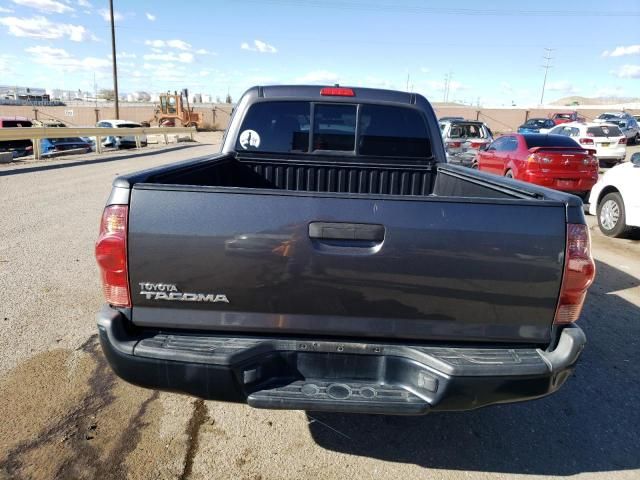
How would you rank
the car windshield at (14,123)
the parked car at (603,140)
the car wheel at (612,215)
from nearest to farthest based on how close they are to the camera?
the car wheel at (612,215)
the parked car at (603,140)
the car windshield at (14,123)

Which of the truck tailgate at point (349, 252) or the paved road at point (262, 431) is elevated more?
the truck tailgate at point (349, 252)

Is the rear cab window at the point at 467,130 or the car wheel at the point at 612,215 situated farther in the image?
the rear cab window at the point at 467,130

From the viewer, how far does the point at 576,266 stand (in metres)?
2.08

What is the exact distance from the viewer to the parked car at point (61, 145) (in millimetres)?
18453

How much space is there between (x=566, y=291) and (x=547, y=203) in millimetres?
432

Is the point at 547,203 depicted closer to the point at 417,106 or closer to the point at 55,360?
the point at 417,106

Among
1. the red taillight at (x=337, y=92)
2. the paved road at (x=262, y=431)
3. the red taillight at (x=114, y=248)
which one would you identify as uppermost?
the red taillight at (x=337, y=92)

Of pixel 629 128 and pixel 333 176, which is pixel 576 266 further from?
pixel 629 128

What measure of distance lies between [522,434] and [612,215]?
6863mm

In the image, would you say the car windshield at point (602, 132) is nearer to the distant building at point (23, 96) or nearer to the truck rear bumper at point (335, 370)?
the truck rear bumper at point (335, 370)

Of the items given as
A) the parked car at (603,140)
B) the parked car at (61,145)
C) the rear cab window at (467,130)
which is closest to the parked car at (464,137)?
the rear cab window at (467,130)

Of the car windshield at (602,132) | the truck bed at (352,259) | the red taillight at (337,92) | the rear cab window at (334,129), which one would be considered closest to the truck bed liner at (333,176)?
the rear cab window at (334,129)

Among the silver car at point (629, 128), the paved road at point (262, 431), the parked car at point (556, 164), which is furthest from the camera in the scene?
the silver car at point (629, 128)

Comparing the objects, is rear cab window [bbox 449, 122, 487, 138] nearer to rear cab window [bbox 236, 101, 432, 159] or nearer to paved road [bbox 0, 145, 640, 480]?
rear cab window [bbox 236, 101, 432, 159]
